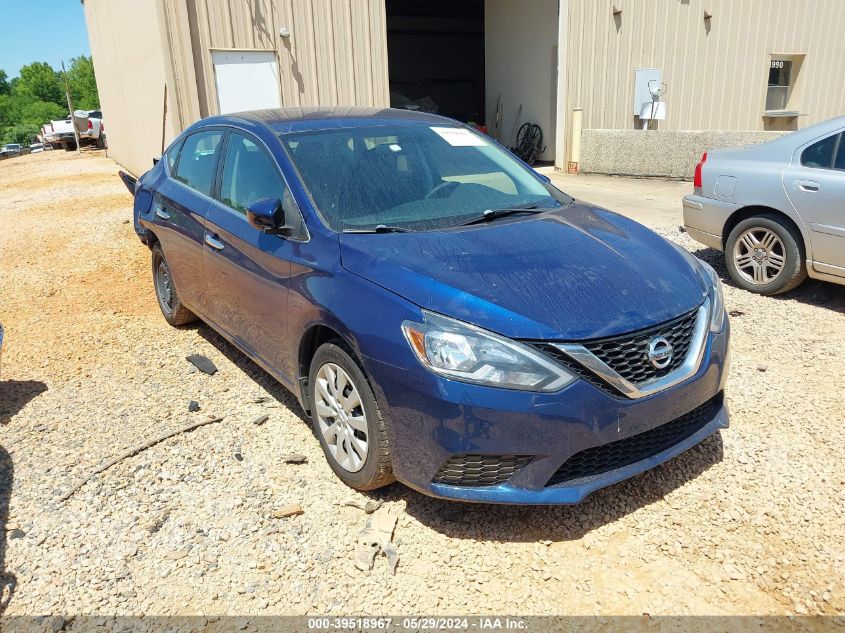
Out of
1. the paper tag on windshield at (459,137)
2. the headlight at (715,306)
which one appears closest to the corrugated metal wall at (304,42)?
the paper tag on windshield at (459,137)

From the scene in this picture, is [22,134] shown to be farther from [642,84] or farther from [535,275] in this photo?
[535,275]

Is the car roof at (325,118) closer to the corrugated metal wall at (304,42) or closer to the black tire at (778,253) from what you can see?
the black tire at (778,253)

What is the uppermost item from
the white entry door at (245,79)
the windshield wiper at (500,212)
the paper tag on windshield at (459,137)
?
the white entry door at (245,79)

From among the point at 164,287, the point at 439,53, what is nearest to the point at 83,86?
the point at 439,53

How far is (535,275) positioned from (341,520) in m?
1.40

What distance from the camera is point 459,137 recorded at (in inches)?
167

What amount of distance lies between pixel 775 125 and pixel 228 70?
12621mm

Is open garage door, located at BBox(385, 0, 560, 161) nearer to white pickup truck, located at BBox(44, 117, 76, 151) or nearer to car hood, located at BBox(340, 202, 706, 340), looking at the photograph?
car hood, located at BBox(340, 202, 706, 340)

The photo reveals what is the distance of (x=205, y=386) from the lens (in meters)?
4.46

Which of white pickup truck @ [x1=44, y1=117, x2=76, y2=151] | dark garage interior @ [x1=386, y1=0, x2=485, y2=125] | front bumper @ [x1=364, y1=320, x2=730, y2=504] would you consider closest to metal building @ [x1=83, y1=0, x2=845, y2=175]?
dark garage interior @ [x1=386, y1=0, x2=485, y2=125]

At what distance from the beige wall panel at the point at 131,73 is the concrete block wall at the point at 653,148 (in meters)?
8.23

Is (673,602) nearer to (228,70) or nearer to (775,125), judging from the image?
(228,70)

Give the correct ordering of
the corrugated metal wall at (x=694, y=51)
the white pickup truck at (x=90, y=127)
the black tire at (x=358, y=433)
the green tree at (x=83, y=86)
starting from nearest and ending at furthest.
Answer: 1. the black tire at (x=358, y=433)
2. the corrugated metal wall at (x=694, y=51)
3. the white pickup truck at (x=90, y=127)
4. the green tree at (x=83, y=86)

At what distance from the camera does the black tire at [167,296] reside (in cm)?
534
